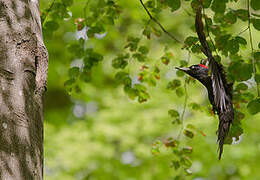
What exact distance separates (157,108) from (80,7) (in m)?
2.38

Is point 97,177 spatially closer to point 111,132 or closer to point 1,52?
point 111,132

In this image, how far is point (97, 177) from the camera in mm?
5543

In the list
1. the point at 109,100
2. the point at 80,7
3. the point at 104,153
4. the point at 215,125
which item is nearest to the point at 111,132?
the point at 104,153

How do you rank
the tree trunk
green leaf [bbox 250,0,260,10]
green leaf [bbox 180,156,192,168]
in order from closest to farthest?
the tree trunk
green leaf [bbox 250,0,260,10]
green leaf [bbox 180,156,192,168]

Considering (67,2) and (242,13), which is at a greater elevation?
(67,2)

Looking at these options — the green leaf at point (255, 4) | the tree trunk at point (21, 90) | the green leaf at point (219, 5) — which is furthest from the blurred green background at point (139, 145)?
the tree trunk at point (21, 90)

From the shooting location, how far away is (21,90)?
1411 millimetres

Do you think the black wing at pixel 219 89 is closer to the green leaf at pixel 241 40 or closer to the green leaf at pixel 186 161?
the green leaf at pixel 241 40

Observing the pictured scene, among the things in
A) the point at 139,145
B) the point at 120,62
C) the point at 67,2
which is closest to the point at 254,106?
the point at 120,62

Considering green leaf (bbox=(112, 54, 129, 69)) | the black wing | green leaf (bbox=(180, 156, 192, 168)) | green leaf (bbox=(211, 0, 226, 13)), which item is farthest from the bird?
green leaf (bbox=(112, 54, 129, 69))

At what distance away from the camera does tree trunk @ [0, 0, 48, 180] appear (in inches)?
51.5

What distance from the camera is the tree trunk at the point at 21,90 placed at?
1308 millimetres

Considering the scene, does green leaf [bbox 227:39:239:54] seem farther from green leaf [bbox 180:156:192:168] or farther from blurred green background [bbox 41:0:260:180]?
blurred green background [bbox 41:0:260:180]

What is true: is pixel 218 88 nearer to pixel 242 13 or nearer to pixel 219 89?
pixel 219 89
